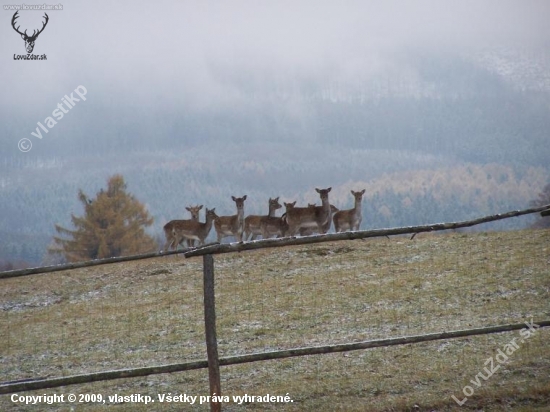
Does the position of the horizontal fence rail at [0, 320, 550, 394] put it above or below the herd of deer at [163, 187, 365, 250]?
below

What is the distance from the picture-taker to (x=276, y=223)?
25281 mm

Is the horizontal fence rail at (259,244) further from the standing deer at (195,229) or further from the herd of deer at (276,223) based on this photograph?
the standing deer at (195,229)

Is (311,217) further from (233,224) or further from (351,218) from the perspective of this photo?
(233,224)

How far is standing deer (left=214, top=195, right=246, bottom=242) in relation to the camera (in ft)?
83.3

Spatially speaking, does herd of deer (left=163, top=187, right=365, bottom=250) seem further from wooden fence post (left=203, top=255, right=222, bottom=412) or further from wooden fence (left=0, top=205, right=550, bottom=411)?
wooden fence post (left=203, top=255, right=222, bottom=412)

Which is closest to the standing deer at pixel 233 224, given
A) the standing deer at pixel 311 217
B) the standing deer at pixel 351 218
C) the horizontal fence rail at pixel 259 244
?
the standing deer at pixel 311 217

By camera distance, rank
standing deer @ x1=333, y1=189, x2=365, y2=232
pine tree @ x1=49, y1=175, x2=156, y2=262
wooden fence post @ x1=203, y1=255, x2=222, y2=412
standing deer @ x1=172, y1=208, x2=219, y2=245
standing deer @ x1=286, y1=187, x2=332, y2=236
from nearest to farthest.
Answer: wooden fence post @ x1=203, y1=255, x2=222, y2=412, standing deer @ x1=286, y1=187, x2=332, y2=236, standing deer @ x1=333, y1=189, x2=365, y2=232, standing deer @ x1=172, y1=208, x2=219, y2=245, pine tree @ x1=49, y1=175, x2=156, y2=262

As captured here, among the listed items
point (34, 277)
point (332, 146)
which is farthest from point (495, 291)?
point (332, 146)

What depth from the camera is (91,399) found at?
11.2 m

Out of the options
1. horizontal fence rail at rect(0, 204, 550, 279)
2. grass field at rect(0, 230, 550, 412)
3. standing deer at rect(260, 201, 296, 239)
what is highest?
standing deer at rect(260, 201, 296, 239)

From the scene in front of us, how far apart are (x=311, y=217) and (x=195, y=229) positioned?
393cm

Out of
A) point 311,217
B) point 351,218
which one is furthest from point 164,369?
point 351,218

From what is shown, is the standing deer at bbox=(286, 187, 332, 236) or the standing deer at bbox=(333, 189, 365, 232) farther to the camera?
the standing deer at bbox=(333, 189, 365, 232)

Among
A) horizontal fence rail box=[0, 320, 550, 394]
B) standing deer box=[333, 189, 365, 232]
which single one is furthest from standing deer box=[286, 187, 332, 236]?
horizontal fence rail box=[0, 320, 550, 394]
